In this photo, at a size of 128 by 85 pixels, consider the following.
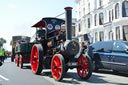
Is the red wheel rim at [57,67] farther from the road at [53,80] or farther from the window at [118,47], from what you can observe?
the window at [118,47]

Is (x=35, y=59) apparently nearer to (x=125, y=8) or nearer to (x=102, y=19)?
Answer: (x=125, y=8)

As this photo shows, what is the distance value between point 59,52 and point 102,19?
24430 mm

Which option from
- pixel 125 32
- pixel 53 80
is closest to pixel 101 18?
pixel 125 32

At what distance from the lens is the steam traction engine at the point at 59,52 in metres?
7.29

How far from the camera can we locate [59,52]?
7.81 metres

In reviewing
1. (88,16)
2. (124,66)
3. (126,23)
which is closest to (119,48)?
(124,66)

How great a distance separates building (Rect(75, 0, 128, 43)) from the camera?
24609 millimetres

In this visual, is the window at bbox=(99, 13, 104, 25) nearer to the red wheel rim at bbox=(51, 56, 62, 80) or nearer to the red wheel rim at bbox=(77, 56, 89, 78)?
the red wheel rim at bbox=(77, 56, 89, 78)

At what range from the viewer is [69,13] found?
299 inches

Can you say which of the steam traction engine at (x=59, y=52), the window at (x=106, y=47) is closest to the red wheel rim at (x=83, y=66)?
the steam traction engine at (x=59, y=52)

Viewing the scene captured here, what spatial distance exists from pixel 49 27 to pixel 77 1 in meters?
33.3

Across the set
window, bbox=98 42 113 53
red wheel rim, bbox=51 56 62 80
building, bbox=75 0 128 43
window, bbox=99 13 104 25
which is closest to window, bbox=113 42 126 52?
window, bbox=98 42 113 53

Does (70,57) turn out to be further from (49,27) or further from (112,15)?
(112,15)

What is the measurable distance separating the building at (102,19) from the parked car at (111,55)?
15113 millimetres
